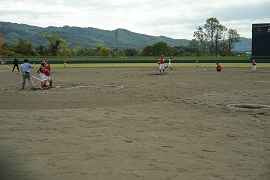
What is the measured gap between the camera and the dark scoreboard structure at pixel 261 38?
2011 inches

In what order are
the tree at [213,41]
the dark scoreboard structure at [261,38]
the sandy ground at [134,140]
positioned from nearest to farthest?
the sandy ground at [134,140] → the dark scoreboard structure at [261,38] → the tree at [213,41]

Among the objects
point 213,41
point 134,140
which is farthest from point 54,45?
point 134,140

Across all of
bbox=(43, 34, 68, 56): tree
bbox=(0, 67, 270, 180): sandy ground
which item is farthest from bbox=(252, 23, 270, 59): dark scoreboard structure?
bbox=(43, 34, 68, 56): tree

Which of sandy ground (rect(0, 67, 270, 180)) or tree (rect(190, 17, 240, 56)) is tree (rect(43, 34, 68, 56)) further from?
sandy ground (rect(0, 67, 270, 180))

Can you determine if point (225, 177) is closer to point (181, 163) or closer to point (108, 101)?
point (181, 163)

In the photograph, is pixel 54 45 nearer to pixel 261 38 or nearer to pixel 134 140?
pixel 261 38

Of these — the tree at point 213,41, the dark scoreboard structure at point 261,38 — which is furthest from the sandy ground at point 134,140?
the tree at point 213,41

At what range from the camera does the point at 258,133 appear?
8.94 meters

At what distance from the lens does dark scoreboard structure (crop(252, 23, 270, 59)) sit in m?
51.1

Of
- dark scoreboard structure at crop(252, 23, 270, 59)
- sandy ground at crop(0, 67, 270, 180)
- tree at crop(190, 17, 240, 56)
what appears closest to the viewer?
sandy ground at crop(0, 67, 270, 180)

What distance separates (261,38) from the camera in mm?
51562

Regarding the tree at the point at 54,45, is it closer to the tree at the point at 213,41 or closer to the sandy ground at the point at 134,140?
the tree at the point at 213,41

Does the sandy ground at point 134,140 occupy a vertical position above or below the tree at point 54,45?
below

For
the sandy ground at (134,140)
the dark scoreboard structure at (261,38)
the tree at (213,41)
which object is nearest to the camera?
the sandy ground at (134,140)
